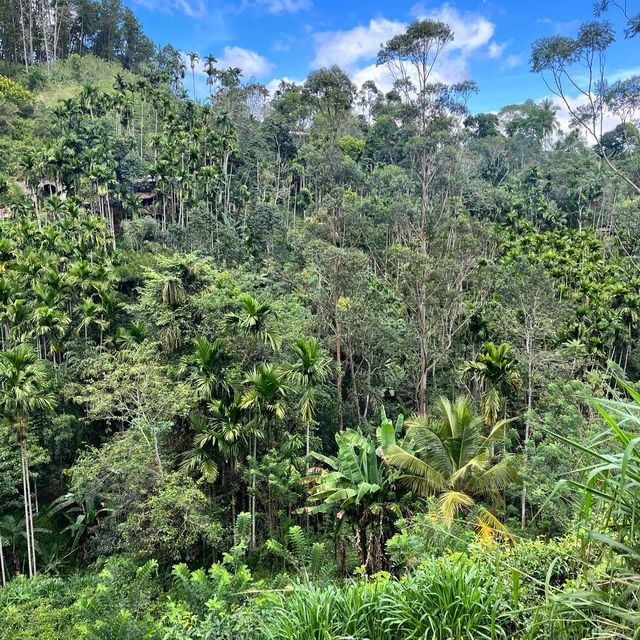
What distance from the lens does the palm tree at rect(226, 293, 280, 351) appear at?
46.6 ft

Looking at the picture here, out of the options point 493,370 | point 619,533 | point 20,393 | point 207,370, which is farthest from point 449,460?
point 20,393

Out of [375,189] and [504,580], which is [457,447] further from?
[375,189]

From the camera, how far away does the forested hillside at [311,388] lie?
3.90 m

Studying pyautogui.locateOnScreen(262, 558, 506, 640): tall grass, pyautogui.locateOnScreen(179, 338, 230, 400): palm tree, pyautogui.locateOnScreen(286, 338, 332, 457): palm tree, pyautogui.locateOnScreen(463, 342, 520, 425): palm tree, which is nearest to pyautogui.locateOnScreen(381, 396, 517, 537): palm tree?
pyautogui.locateOnScreen(463, 342, 520, 425): palm tree

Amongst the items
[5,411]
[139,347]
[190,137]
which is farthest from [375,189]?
[5,411]

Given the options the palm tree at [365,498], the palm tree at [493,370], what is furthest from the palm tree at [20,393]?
the palm tree at [493,370]

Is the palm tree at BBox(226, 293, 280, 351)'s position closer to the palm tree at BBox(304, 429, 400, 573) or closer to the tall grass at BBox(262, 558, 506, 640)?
the palm tree at BBox(304, 429, 400, 573)

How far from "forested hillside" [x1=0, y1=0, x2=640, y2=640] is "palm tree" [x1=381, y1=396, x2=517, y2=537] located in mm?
64

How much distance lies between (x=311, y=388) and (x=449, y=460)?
5321 mm

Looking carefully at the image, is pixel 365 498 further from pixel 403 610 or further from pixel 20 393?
pixel 20 393

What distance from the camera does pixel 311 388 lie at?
14305 mm

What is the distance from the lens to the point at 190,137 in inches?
1663

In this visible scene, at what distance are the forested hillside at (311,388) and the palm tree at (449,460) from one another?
64mm

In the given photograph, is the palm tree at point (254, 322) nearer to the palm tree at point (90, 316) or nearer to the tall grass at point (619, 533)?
the palm tree at point (90, 316)
